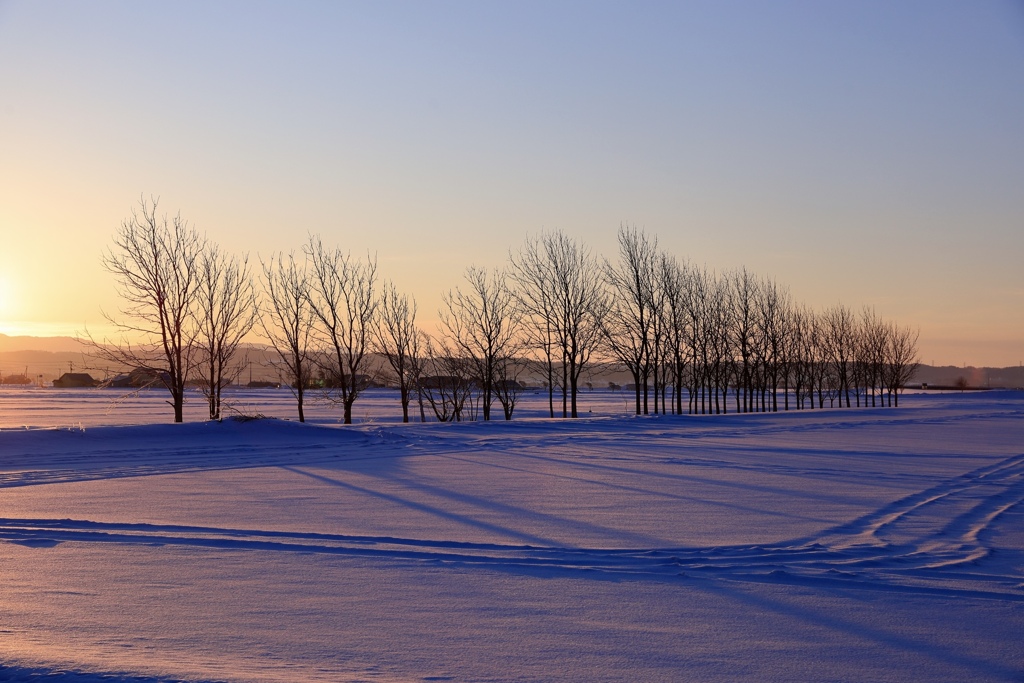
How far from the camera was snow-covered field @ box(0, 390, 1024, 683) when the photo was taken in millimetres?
4734

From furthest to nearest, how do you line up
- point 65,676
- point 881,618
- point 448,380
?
point 448,380 < point 881,618 < point 65,676

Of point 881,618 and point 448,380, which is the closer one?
point 881,618

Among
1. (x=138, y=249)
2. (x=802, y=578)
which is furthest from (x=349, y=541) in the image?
(x=138, y=249)

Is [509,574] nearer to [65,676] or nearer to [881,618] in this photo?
[881,618]

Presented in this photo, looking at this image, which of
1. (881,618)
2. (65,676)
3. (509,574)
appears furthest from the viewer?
(509,574)

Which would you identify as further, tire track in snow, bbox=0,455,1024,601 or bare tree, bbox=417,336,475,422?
bare tree, bbox=417,336,475,422

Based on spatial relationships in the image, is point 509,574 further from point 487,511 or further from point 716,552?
point 487,511

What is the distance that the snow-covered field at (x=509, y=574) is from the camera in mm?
4734

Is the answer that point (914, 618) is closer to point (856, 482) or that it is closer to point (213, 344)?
point (856, 482)

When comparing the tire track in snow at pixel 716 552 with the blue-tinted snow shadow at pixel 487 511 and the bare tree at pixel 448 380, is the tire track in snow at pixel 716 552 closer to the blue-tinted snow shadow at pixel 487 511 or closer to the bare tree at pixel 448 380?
the blue-tinted snow shadow at pixel 487 511

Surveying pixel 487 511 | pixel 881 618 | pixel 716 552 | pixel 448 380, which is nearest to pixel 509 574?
pixel 716 552

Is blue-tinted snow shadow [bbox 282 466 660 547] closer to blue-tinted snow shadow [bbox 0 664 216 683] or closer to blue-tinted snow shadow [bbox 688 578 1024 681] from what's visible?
blue-tinted snow shadow [bbox 688 578 1024 681]

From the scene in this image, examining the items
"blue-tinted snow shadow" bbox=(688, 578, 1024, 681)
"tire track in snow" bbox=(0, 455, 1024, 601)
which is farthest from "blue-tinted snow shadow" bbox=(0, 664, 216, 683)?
"blue-tinted snow shadow" bbox=(688, 578, 1024, 681)

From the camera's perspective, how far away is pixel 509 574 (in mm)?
6828
